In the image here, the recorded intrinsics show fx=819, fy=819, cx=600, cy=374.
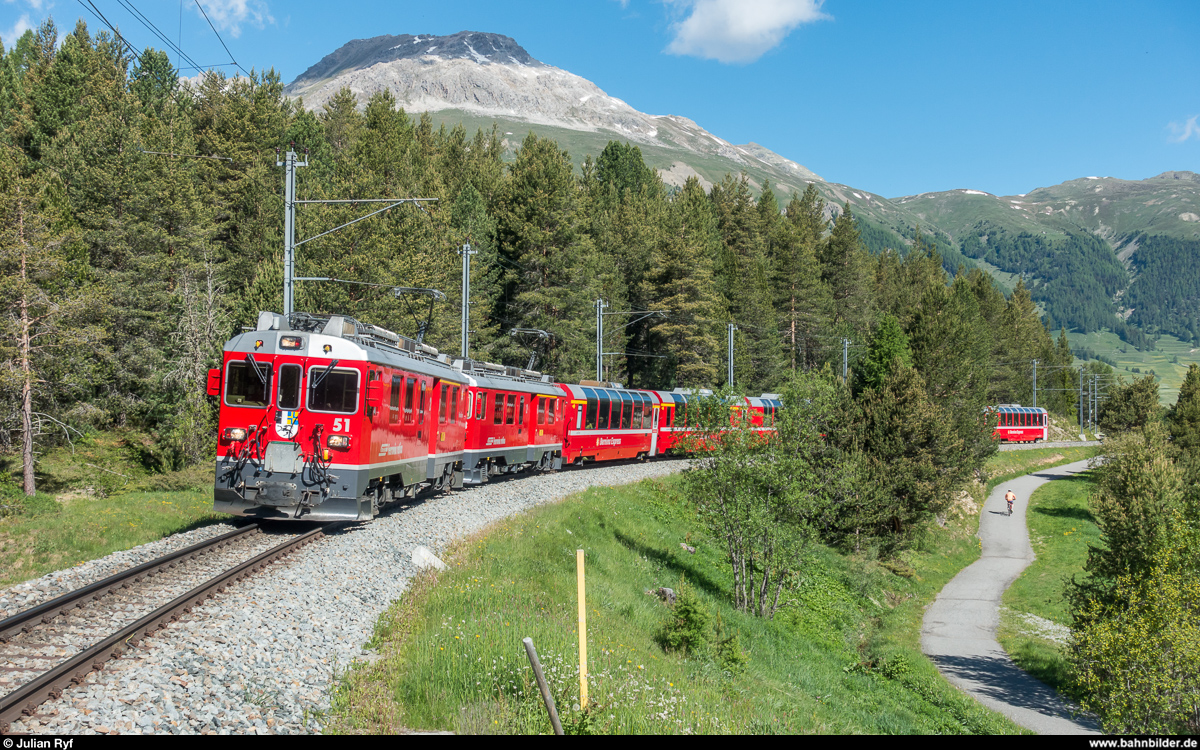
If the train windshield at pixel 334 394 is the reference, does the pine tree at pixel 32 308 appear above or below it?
above

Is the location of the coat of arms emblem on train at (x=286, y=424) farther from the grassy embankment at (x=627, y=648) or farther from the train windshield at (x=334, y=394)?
the grassy embankment at (x=627, y=648)

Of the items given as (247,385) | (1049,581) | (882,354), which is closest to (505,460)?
(247,385)

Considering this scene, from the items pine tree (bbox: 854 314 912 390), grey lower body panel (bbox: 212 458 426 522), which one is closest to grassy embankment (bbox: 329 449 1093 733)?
grey lower body panel (bbox: 212 458 426 522)

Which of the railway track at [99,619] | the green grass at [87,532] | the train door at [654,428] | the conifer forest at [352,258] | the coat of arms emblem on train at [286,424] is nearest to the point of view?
the railway track at [99,619]

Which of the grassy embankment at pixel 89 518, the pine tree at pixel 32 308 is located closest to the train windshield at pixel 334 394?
the grassy embankment at pixel 89 518

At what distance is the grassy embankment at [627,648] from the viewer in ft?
Answer: 25.6

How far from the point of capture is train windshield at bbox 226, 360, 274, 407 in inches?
578

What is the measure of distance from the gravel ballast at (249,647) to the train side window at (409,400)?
2.95m

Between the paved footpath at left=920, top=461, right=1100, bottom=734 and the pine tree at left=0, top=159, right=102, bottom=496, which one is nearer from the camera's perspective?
the paved footpath at left=920, top=461, right=1100, bottom=734

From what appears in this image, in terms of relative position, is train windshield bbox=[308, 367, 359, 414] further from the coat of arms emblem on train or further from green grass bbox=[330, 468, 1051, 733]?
green grass bbox=[330, 468, 1051, 733]

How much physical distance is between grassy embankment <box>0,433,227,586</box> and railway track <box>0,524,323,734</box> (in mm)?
3736

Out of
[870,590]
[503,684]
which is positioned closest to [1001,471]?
[870,590]

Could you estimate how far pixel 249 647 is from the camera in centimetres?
823

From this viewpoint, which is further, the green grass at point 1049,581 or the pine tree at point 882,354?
the pine tree at point 882,354
